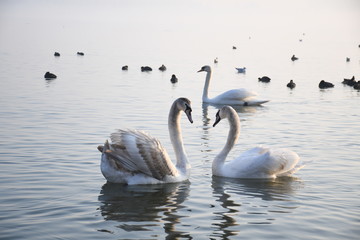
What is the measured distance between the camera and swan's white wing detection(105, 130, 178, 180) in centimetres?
1072

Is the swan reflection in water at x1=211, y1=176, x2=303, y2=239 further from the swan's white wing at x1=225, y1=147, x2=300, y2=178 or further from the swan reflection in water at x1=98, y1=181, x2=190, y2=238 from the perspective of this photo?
the swan reflection in water at x1=98, y1=181, x2=190, y2=238

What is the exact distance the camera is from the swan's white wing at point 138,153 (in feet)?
35.2

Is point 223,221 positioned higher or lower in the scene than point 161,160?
lower

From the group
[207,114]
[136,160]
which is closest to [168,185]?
[136,160]

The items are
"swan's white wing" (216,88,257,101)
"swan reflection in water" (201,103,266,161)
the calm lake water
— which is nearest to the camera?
the calm lake water

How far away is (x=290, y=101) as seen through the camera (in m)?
24.8

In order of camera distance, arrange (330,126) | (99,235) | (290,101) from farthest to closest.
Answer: (290,101) → (330,126) → (99,235)

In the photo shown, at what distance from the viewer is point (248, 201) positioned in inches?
407

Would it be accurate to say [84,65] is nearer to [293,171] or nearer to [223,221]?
[293,171]

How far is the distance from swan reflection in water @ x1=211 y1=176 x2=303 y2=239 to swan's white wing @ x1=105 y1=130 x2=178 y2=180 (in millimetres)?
1080

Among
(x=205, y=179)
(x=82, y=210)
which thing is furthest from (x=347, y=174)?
(x=82, y=210)

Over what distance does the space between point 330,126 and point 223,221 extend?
9939 mm

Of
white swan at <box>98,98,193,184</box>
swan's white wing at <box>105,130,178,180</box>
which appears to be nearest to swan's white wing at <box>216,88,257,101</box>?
white swan at <box>98,98,193,184</box>

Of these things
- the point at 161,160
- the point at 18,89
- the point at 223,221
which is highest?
the point at 18,89
